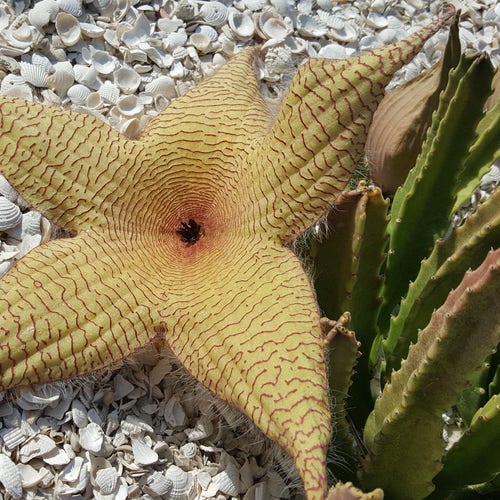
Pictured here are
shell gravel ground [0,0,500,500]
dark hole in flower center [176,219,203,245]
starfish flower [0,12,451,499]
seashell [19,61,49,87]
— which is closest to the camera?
starfish flower [0,12,451,499]

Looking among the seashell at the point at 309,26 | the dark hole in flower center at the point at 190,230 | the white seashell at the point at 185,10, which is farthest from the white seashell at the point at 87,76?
the seashell at the point at 309,26

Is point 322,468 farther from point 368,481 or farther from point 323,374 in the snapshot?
point 368,481

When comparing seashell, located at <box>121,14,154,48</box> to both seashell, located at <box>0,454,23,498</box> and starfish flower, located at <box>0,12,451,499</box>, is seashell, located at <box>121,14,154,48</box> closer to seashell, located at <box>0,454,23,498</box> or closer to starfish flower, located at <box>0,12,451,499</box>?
starfish flower, located at <box>0,12,451,499</box>

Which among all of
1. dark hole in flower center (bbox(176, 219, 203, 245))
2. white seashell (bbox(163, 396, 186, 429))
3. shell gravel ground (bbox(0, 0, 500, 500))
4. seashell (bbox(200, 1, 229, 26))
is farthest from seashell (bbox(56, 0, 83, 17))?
white seashell (bbox(163, 396, 186, 429))

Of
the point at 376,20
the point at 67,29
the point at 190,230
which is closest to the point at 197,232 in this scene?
the point at 190,230

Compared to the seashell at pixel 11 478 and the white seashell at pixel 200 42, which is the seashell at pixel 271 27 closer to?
the white seashell at pixel 200 42

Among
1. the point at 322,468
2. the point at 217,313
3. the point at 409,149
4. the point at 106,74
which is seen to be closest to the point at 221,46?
the point at 106,74

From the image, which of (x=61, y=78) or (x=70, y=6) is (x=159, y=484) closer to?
(x=61, y=78)
